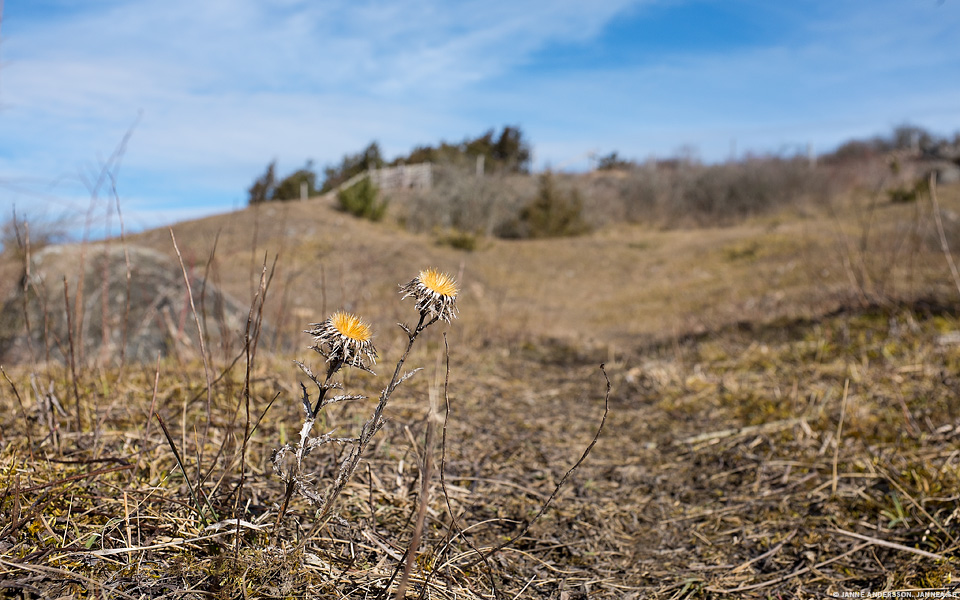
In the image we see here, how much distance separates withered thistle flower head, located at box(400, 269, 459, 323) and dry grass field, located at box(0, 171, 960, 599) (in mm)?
192

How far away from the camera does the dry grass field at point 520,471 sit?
1232 millimetres

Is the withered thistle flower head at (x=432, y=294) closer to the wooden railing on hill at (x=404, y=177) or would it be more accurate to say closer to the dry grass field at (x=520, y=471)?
the dry grass field at (x=520, y=471)

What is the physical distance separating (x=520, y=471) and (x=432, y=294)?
1.45 meters

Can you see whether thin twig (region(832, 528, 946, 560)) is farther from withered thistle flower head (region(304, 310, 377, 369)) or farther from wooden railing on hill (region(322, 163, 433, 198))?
wooden railing on hill (region(322, 163, 433, 198))

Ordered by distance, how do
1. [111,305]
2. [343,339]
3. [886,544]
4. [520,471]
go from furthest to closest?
[111,305] → [520,471] → [886,544] → [343,339]

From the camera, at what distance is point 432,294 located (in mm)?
1040

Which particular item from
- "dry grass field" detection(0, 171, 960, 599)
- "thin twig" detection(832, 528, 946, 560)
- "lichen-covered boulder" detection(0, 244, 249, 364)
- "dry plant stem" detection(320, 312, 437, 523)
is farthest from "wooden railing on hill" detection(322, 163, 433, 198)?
"dry plant stem" detection(320, 312, 437, 523)

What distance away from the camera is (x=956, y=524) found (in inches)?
70.6

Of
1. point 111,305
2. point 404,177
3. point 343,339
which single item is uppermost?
point 404,177

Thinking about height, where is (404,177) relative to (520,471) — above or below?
above

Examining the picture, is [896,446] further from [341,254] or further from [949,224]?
[341,254]

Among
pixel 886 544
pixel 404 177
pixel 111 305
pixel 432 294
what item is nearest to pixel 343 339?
pixel 432 294

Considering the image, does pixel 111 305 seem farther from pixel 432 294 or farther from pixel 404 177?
pixel 404 177

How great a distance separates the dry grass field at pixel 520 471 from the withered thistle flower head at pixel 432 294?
19 cm
